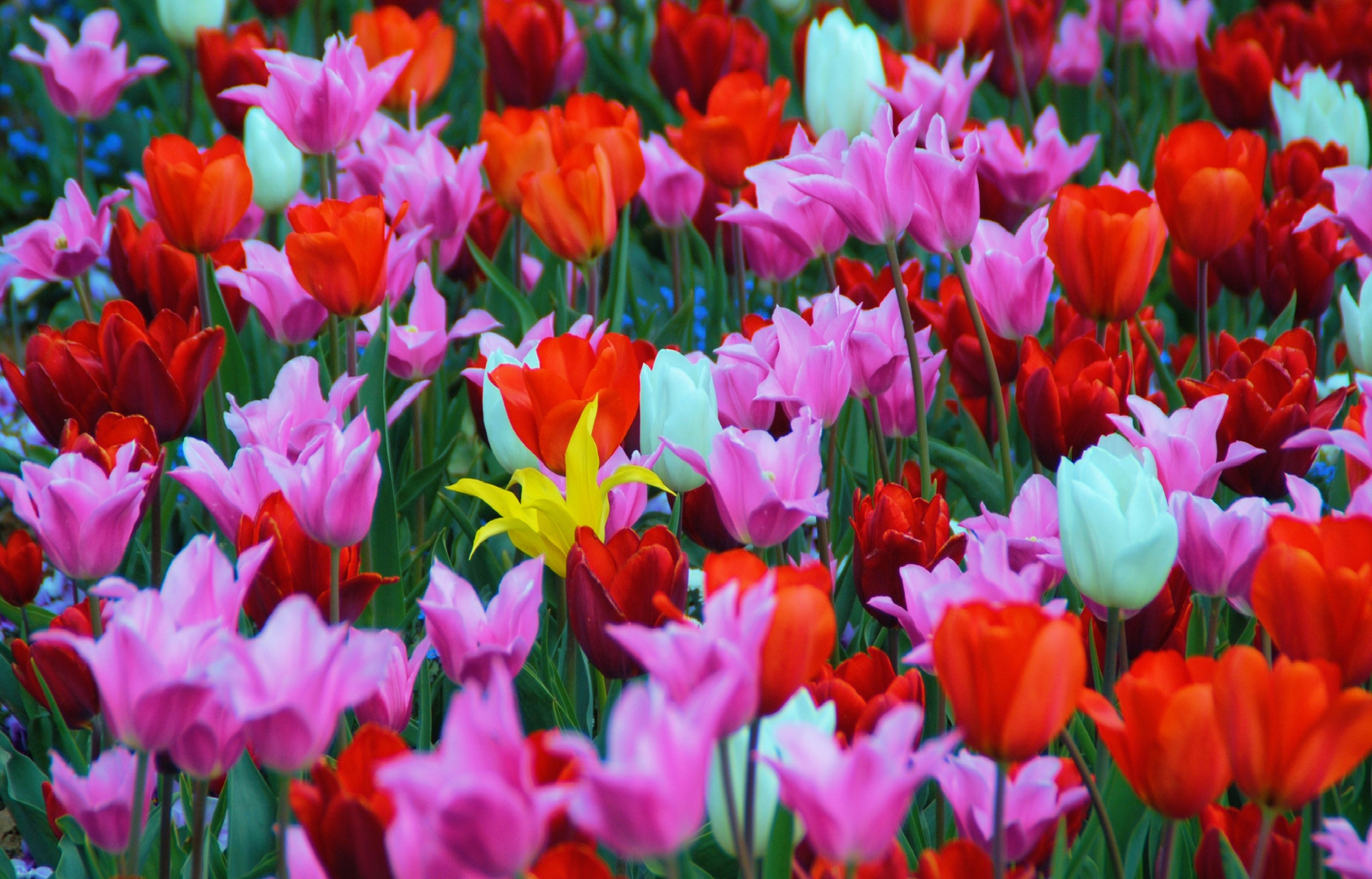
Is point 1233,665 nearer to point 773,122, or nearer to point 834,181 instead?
point 834,181

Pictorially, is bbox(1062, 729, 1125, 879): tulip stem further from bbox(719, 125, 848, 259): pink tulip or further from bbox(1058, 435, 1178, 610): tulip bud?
bbox(719, 125, 848, 259): pink tulip

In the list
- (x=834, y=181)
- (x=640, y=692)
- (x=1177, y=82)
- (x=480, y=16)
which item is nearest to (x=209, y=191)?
(x=834, y=181)

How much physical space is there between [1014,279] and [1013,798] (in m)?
0.80

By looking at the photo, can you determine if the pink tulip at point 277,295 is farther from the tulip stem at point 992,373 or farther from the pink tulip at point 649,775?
the pink tulip at point 649,775

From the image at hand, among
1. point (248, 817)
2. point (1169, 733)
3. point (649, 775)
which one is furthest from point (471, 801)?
point (248, 817)

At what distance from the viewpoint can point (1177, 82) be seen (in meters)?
3.44

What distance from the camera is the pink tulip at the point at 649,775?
665mm

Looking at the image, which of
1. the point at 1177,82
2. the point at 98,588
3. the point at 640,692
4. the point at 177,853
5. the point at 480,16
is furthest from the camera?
the point at 480,16

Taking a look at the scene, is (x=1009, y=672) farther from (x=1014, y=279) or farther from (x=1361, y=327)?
(x=1361, y=327)

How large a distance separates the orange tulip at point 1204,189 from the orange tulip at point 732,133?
26.1 inches

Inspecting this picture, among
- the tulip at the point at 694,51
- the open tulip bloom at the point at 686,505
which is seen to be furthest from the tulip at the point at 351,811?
the tulip at the point at 694,51

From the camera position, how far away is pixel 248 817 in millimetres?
1271

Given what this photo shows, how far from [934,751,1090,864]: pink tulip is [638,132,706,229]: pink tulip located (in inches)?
54.8

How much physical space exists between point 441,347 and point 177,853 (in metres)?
0.79
